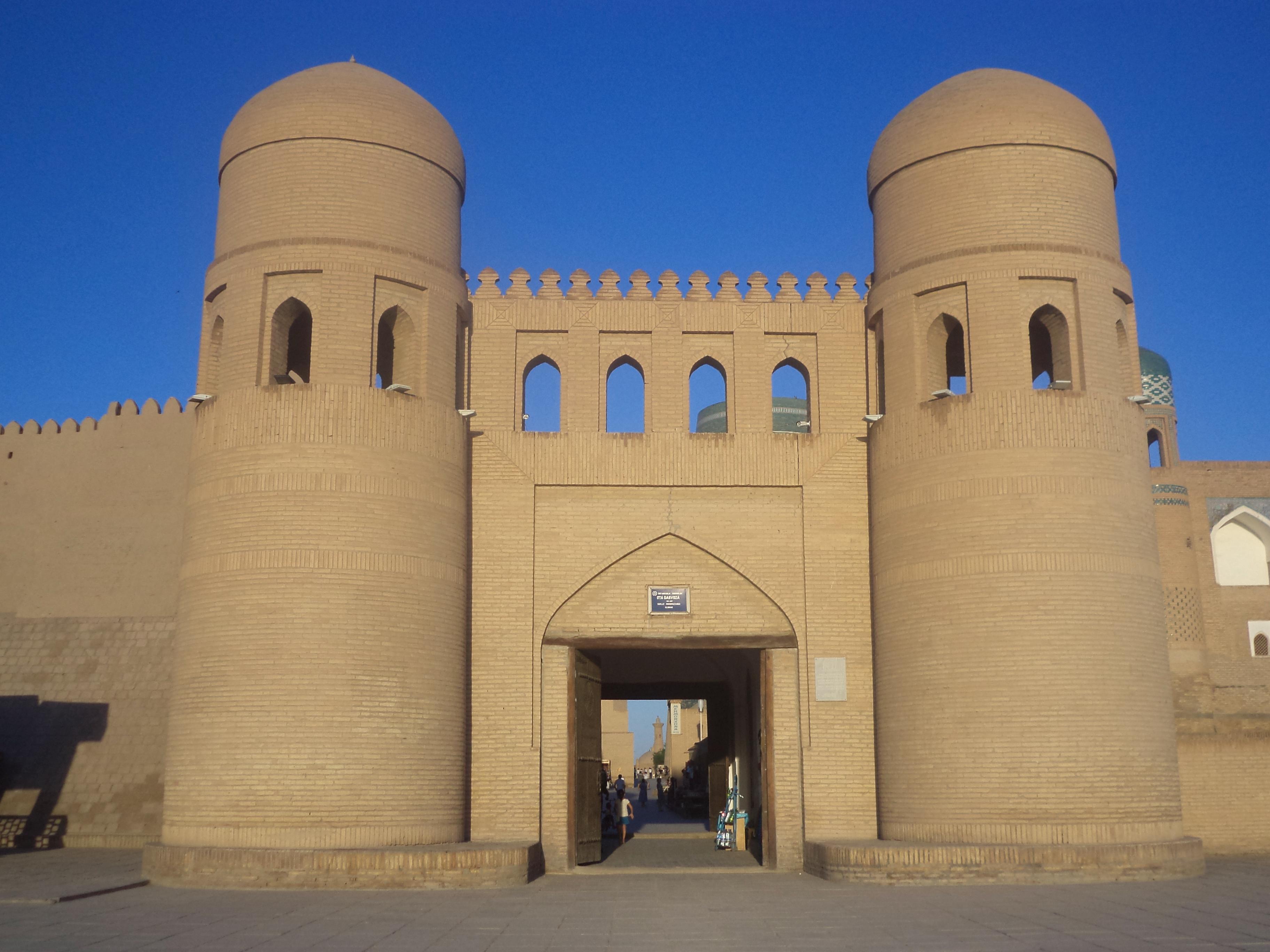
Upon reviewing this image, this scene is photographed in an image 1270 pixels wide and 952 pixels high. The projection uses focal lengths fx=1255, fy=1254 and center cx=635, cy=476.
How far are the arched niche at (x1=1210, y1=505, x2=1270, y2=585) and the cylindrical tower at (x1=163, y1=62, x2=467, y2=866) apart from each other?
676 inches

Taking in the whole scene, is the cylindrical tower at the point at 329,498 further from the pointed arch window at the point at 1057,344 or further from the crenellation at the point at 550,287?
the pointed arch window at the point at 1057,344

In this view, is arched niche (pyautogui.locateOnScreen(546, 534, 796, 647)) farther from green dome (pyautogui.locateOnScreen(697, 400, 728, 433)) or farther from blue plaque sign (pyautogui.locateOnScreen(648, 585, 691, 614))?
green dome (pyautogui.locateOnScreen(697, 400, 728, 433))

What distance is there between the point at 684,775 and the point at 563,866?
16408 mm

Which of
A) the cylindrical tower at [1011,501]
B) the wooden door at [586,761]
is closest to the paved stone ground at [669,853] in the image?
the wooden door at [586,761]

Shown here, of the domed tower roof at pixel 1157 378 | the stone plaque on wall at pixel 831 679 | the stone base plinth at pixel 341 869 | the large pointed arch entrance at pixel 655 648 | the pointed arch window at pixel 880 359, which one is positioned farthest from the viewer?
the domed tower roof at pixel 1157 378

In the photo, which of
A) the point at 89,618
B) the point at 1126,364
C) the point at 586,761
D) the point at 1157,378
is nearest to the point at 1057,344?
the point at 1126,364

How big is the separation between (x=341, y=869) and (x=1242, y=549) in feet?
65.6

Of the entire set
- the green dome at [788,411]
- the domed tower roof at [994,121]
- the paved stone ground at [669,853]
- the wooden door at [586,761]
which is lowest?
the paved stone ground at [669,853]

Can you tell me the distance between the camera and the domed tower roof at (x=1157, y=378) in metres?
30.2

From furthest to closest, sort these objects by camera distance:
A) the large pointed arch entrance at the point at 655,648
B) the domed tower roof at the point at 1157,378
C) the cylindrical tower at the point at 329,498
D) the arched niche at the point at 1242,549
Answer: the domed tower roof at the point at 1157,378 < the arched niche at the point at 1242,549 < the large pointed arch entrance at the point at 655,648 < the cylindrical tower at the point at 329,498

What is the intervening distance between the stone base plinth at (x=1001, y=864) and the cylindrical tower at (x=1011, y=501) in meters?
0.27

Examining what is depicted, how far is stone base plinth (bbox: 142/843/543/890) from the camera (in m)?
11.4

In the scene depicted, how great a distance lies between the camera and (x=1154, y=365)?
30.9m

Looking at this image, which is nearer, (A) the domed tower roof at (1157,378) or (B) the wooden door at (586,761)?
(B) the wooden door at (586,761)
